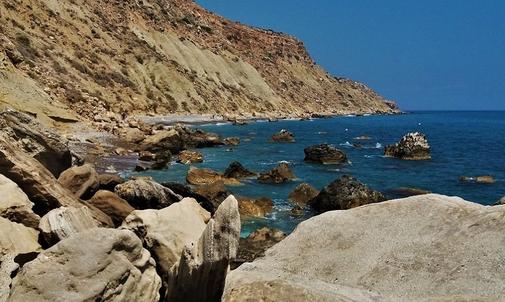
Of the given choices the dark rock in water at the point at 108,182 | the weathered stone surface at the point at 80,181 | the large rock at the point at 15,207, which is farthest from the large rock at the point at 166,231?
the dark rock in water at the point at 108,182

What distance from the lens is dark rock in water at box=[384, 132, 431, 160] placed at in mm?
48625

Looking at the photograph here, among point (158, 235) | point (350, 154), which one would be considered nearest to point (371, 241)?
point (158, 235)

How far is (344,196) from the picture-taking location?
24.8 meters

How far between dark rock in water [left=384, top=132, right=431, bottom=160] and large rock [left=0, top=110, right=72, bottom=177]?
37.7m

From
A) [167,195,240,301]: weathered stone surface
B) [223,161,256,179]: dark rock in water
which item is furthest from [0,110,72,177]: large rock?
[223,161,256,179]: dark rock in water

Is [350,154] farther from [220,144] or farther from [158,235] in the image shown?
[158,235]

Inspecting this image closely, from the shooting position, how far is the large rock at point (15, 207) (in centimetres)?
1090

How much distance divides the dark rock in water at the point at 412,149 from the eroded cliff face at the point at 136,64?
32.3m

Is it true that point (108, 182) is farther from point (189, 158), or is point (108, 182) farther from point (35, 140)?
point (189, 158)

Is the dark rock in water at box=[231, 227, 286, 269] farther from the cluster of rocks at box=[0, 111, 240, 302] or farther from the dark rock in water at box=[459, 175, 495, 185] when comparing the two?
the dark rock in water at box=[459, 175, 495, 185]

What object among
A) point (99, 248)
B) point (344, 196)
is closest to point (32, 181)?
point (99, 248)

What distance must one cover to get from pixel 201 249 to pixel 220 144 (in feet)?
158

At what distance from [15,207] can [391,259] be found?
8.17 meters

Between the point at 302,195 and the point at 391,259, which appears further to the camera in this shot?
the point at 302,195
